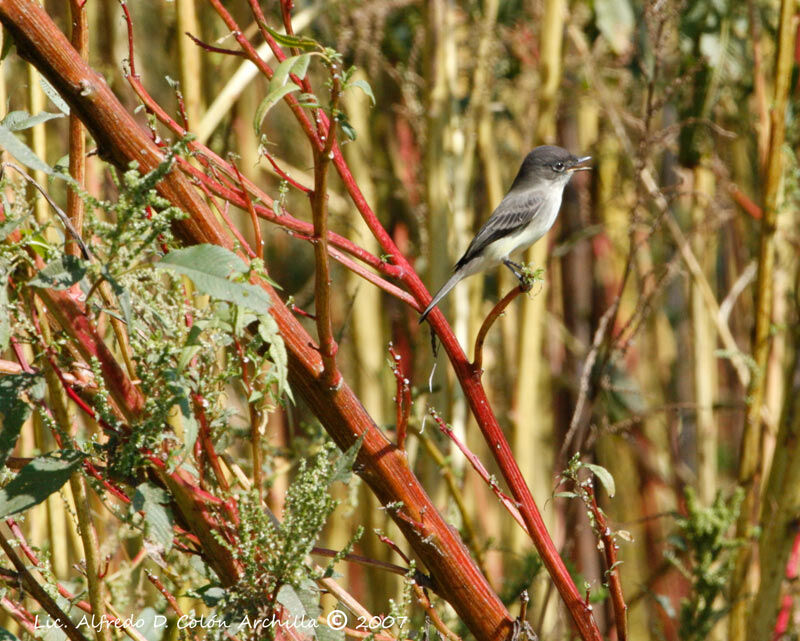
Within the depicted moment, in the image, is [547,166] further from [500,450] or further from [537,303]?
[500,450]

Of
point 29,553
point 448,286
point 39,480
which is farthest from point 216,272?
point 448,286

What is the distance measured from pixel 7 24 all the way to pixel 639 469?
3442 mm

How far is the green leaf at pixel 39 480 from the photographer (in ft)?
2.92

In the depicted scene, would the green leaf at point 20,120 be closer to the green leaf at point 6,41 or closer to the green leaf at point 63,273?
the green leaf at point 6,41

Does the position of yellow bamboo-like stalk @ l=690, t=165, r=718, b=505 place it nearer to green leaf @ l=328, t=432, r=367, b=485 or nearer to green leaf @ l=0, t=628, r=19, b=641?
green leaf @ l=328, t=432, r=367, b=485

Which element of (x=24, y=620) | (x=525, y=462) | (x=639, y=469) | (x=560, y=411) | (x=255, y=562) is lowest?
(x=639, y=469)

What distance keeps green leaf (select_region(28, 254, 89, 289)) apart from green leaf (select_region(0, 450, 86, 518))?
177mm

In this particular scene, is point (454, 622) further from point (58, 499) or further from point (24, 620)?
point (24, 620)

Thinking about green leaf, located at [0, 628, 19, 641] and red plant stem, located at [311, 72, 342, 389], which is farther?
green leaf, located at [0, 628, 19, 641]

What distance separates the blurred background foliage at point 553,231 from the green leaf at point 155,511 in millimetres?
569

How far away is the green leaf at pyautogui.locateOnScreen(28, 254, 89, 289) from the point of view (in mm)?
840

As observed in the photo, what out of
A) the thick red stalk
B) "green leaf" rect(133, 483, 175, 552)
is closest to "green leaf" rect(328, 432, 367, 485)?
the thick red stalk

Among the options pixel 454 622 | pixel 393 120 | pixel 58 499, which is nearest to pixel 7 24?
pixel 58 499

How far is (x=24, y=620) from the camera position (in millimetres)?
1082
